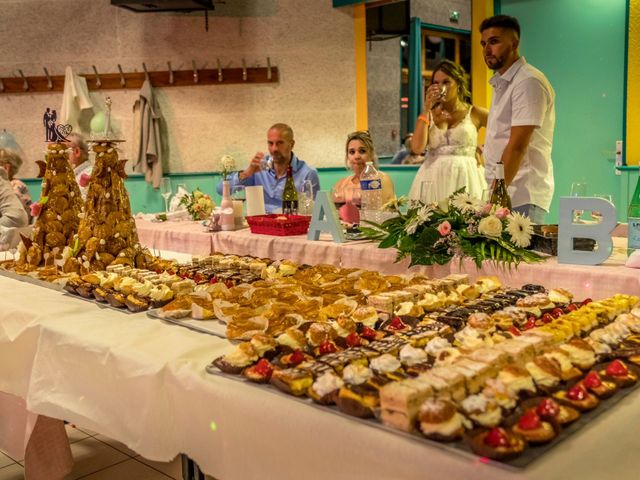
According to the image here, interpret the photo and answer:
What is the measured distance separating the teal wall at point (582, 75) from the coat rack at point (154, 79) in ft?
8.19

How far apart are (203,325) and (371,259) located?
93cm

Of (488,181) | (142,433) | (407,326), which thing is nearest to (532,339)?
(407,326)

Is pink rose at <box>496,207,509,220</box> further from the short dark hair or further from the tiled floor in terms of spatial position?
the tiled floor

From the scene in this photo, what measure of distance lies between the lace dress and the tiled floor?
2243 millimetres

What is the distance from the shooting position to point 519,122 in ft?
10.1

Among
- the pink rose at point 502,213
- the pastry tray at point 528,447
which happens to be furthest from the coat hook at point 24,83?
the pastry tray at point 528,447

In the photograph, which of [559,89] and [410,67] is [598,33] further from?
[410,67]

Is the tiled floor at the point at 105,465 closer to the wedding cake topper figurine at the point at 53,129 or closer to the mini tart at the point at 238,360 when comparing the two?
the wedding cake topper figurine at the point at 53,129

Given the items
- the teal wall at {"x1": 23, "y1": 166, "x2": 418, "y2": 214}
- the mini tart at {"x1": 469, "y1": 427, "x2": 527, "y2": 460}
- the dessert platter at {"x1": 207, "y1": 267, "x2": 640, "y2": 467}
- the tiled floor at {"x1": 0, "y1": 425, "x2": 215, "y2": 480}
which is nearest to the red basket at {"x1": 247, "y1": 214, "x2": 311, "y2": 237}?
the tiled floor at {"x1": 0, "y1": 425, "x2": 215, "y2": 480}

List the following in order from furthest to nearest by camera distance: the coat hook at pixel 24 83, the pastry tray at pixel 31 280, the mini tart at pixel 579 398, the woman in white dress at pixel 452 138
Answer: the coat hook at pixel 24 83 → the woman in white dress at pixel 452 138 → the pastry tray at pixel 31 280 → the mini tart at pixel 579 398

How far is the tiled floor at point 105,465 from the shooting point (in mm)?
2873

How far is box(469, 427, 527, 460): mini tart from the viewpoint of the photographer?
3.07 ft

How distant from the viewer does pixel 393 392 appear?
1067mm

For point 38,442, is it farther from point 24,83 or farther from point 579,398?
point 24,83
